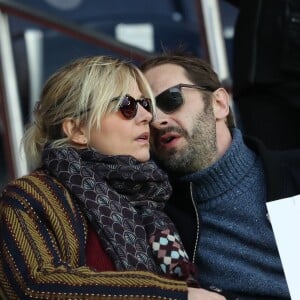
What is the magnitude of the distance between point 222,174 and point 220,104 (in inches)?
12.8

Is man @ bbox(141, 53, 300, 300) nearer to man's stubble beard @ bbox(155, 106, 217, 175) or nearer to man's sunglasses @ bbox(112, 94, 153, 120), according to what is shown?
man's stubble beard @ bbox(155, 106, 217, 175)

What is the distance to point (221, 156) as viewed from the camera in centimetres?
287

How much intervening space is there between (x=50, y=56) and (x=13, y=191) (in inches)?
104

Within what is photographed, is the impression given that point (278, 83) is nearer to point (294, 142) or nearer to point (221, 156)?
point (294, 142)

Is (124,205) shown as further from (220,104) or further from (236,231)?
(220,104)

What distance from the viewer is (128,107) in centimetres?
247

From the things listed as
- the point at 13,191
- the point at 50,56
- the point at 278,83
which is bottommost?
the point at 50,56

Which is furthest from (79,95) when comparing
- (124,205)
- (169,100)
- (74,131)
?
(169,100)

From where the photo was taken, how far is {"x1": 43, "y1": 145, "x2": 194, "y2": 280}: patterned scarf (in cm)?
225

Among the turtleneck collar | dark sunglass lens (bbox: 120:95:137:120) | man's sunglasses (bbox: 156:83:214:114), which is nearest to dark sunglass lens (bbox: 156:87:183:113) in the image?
man's sunglasses (bbox: 156:83:214:114)

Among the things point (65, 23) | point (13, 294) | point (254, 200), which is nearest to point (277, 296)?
point (254, 200)

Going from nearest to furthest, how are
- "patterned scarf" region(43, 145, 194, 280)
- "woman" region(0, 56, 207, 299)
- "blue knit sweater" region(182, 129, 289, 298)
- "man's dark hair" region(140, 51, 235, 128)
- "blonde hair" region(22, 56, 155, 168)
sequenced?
"woman" region(0, 56, 207, 299), "patterned scarf" region(43, 145, 194, 280), "blonde hair" region(22, 56, 155, 168), "blue knit sweater" region(182, 129, 289, 298), "man's dark hair" region(140, 51, 235, 128)

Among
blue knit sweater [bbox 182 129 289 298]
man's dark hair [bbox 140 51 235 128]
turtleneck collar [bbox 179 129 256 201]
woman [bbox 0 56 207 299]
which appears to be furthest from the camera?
man's dark hair [bbox 140 51 235 128]

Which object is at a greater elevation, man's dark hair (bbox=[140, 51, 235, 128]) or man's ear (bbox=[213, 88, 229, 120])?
man's dark hair (bbox=[140, 51, 235, 128])
